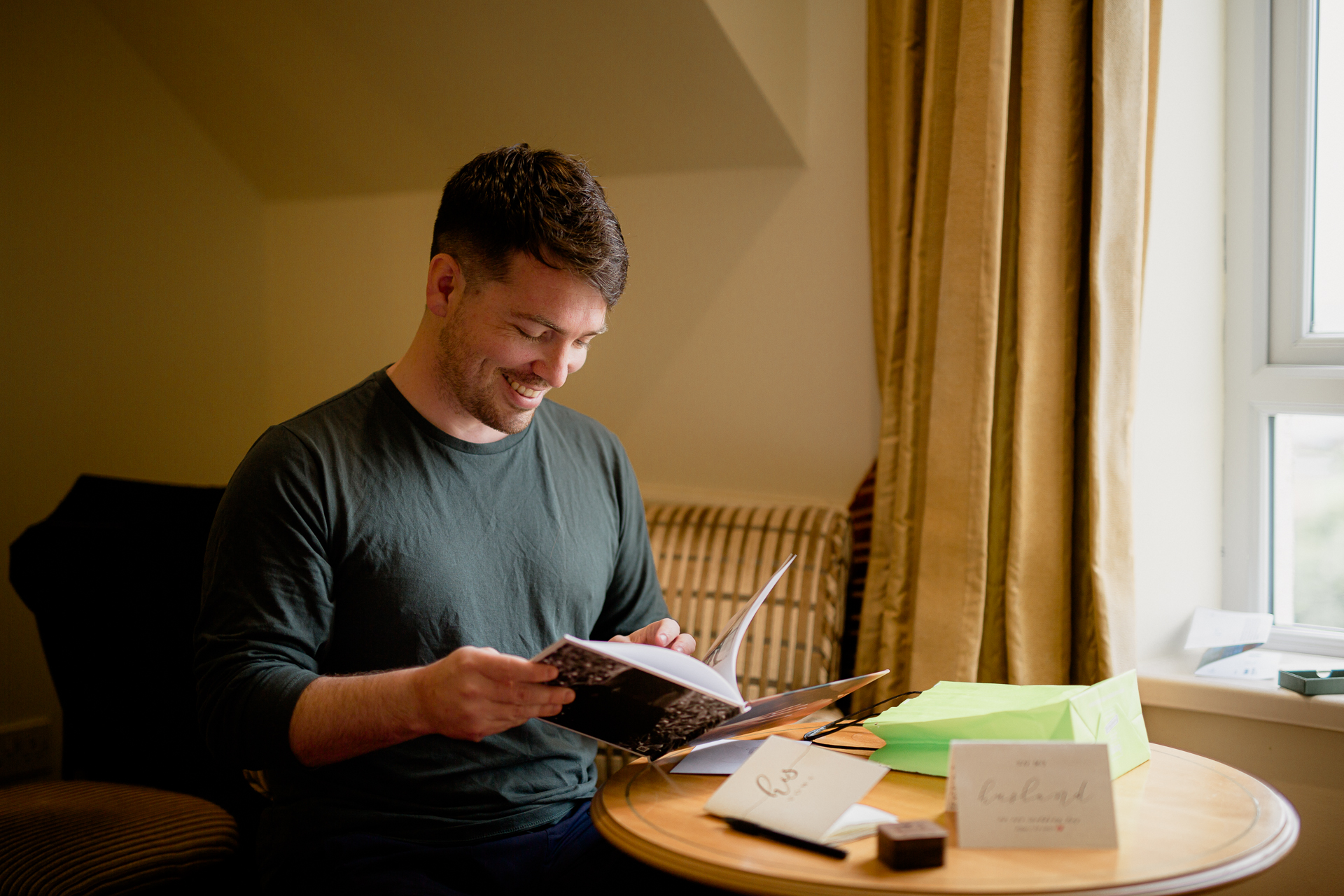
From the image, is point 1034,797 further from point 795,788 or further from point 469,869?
point 469,869

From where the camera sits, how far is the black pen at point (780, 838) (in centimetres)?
93

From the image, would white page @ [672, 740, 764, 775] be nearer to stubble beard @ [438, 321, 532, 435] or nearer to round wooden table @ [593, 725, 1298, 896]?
round wooden table @ [593, 725, 1298, 896]

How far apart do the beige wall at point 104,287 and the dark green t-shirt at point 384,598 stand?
170 cm

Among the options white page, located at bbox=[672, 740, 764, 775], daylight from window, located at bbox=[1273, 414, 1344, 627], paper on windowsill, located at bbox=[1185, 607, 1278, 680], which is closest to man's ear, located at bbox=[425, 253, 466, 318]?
white page, located at bbox=[672, 740, 764, 775]

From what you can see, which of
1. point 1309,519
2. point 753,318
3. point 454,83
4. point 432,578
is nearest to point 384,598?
point 432,578

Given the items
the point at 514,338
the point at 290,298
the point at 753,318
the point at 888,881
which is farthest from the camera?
the point at 290,298

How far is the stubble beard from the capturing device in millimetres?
1343

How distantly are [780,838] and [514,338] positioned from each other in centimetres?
68

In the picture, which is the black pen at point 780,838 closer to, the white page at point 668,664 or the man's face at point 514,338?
the white page at point 668,664

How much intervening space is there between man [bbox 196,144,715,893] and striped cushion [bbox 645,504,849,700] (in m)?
0.60

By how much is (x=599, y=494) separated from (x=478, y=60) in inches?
45.8

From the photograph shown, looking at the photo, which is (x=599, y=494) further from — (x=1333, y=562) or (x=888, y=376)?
(x=1333, y=562)

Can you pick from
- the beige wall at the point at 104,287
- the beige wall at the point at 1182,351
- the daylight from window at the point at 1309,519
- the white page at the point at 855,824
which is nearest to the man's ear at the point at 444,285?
the white page at the point at 855,824

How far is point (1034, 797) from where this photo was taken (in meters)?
0.95
